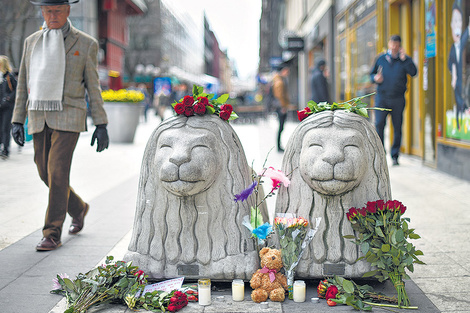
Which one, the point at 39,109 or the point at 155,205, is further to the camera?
the point at 39,109

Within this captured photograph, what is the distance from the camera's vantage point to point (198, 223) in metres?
3.51

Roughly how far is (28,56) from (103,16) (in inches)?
1300

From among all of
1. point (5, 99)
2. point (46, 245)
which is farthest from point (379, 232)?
point (5, 99)

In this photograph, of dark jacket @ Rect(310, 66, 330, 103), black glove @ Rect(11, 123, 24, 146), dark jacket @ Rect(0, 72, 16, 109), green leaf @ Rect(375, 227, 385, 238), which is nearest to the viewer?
green leaf @ Rect(375, 227, 385, 238)

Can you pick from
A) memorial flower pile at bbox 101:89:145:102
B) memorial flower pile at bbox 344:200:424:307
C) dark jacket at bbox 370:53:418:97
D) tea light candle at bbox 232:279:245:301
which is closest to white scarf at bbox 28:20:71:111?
tea light candle at bbox 232:279:245:301

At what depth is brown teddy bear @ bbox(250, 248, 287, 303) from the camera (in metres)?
3.27

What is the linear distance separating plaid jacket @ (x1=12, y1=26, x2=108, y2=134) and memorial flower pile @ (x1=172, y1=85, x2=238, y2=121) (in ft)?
4.00

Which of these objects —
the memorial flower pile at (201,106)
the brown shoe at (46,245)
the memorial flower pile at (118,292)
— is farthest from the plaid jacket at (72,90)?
the memorial flower pile at (118,292)

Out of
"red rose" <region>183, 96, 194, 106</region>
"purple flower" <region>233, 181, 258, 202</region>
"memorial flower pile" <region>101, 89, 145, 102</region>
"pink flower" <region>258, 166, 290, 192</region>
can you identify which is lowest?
"purple flower" <region>233, 181, 258, 202</region>

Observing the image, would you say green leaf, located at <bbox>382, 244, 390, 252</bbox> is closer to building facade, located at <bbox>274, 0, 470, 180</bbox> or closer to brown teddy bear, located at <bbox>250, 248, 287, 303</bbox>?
brown teddy bear, located at <bbox>250, 248, 287, 303</bbox>

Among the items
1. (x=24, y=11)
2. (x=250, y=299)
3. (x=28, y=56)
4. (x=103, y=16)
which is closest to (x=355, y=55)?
(x=24, y=11)

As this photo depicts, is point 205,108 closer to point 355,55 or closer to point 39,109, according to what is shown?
point 39,109

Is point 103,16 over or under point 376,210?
over

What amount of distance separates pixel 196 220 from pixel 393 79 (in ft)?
19.7
